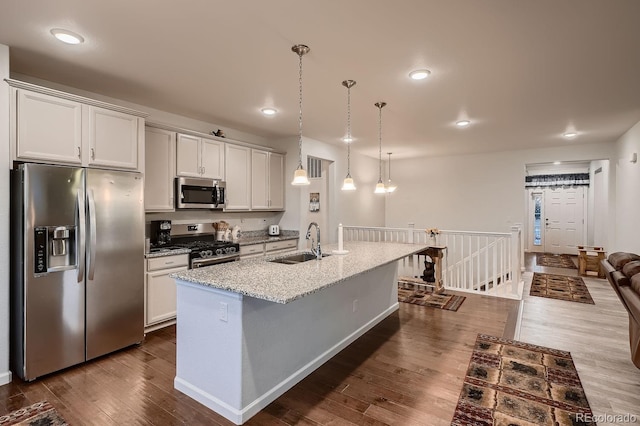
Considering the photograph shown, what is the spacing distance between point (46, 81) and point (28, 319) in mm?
2234

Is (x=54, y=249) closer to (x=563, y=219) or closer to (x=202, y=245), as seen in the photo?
(x=202, y=245)

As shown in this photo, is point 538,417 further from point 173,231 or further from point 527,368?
point 173,231

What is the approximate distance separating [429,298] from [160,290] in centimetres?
363

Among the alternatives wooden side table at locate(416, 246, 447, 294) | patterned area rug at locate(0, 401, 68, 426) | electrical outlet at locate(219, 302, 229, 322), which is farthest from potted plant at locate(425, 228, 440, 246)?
patterned area rug at locate(0, 401, 68, 426)

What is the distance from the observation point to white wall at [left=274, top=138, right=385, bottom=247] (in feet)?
18.4

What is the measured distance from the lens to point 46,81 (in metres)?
3.18

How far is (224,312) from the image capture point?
2139mm

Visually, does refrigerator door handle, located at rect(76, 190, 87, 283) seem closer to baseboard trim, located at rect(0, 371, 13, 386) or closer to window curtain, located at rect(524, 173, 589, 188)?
baseboard trim, located at rect(0, 371, 13, 386)

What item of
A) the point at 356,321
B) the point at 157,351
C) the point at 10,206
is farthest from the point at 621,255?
the point at 10,206

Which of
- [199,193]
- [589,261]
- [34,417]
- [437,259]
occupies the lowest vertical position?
[34,417]

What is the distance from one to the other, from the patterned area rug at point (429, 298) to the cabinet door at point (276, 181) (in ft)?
8.11

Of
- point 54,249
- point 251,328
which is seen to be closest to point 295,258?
point 251,328

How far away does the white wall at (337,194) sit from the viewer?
5.60 metres

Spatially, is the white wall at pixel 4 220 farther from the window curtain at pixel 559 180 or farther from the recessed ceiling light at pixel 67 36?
the window curtain at pixel 559 180
